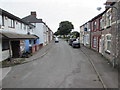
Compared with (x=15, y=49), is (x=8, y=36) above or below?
above

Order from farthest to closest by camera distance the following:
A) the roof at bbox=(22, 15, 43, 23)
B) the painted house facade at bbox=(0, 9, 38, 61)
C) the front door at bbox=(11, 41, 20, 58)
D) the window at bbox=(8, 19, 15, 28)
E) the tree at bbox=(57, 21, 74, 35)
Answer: the tree at bbox=(57, 21, 74, 35) < the roof at bbox=(22, 15, 43, 23) < the front door at bbox=(11, 41, 20, 58) < the window at bbox=(8, 19, 15, 28) < the painted house facade at bbox=(0, 9, 38, 61)

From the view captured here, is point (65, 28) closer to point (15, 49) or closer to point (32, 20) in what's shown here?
point (32, 20)

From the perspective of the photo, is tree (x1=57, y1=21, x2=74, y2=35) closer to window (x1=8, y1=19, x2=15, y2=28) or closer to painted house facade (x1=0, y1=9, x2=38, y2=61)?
painted house facade (x1=0, y1=9, x2=38, y2=61)

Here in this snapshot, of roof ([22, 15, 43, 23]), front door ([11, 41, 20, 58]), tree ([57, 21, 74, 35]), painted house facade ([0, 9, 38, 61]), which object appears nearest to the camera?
painted house facade ([0, 9, 38, 61])

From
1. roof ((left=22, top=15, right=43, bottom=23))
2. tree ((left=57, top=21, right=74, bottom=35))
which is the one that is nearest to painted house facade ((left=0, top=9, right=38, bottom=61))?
roof ((left=22, top=15, right=43, bottom=23))

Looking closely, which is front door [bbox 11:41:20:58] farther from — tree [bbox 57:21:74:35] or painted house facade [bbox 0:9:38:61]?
tree [bbox 57:21:74:35]

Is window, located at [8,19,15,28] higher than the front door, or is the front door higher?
window, located at [8,19,15,28]

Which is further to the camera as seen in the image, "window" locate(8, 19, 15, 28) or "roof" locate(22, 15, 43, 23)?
"roof" locate(22, 15, 43, 23)

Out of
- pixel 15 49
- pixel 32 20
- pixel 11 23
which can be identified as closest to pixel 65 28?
pixel 32 20

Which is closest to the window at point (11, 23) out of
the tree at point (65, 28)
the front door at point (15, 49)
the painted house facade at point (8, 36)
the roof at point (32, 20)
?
→ the painted house facade at point (8, 36)

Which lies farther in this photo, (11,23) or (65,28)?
(65,28)

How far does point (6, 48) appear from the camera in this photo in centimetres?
1582

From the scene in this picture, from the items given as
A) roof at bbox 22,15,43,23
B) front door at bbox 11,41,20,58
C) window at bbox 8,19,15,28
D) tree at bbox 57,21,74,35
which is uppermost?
tree at bbox 57,21,74,35

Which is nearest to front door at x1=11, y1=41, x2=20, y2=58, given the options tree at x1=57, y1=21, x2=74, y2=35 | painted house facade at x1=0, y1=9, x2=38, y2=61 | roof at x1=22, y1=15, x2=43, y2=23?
painted house facade at x1=0, y1=9, x2=38, y2=61
